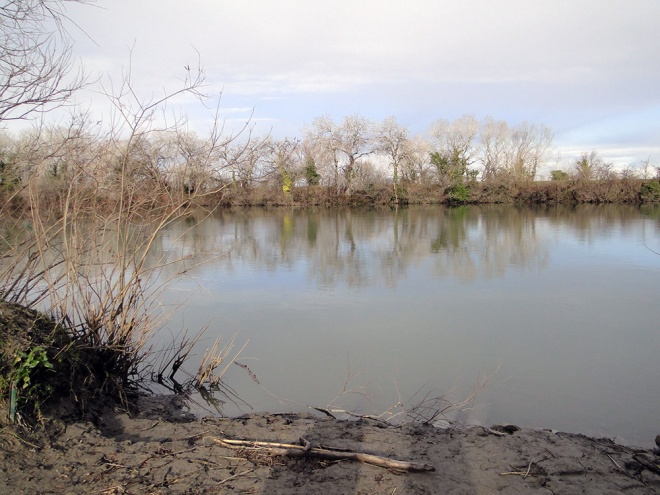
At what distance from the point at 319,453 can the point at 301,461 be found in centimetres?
10

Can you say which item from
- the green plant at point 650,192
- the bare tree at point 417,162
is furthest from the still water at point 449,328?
the bare tree at point 417,162

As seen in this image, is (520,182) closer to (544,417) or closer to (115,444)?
(544,417)

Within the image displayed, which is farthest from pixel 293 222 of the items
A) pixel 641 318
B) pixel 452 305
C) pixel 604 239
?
pixel 641 318

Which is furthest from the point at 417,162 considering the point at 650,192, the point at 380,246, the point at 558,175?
the point at 380,246

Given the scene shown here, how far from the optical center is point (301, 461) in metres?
2.67

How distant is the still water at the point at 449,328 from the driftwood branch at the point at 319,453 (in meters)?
1.31

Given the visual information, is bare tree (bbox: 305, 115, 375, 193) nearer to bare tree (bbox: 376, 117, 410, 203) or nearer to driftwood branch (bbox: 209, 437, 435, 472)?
bare tree (bbox: 376, 117, 410, 203)

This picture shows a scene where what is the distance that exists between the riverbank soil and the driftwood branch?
0.01 metres

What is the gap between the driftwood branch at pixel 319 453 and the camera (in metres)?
2.60

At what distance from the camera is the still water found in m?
4.20

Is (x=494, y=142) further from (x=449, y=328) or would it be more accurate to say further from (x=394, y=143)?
(x=449, y=328)

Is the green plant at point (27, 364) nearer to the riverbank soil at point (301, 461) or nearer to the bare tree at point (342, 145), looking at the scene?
the riverbank soil at point (301, 461)

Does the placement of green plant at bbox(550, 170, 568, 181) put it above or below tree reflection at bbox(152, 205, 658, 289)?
above

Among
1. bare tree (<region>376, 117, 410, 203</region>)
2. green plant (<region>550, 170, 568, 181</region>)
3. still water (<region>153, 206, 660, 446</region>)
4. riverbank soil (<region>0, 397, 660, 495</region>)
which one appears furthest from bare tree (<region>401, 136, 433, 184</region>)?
riverbank soil (<region>0, 397, 660, 495</region>)
